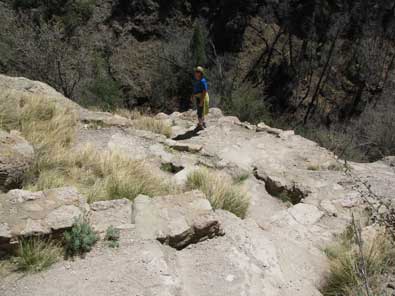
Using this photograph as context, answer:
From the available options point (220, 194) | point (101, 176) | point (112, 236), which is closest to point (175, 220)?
point (112, 236)

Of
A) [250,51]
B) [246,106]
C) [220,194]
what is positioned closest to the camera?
[220,194]

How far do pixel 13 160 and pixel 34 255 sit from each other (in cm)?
118

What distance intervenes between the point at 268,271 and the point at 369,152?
41.2 ft

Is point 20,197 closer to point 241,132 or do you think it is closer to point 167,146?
Answer: point 167,146

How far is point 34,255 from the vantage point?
260 cm

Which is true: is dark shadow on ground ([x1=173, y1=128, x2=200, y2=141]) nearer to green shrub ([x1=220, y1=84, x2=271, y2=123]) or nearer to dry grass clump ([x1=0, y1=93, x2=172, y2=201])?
dry grass clump ([x1=0, y1=93, x2=172, y2=201])

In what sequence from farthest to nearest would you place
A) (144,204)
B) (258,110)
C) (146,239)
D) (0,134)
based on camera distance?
1. (258,110)
2. (0,134)
3. (144,204)
4. (146,239)

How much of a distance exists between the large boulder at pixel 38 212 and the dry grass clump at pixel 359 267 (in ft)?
7.29

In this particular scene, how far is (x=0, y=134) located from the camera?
141 inches

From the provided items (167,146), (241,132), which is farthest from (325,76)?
(167,146)

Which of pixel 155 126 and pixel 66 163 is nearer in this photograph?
pixel 66 163

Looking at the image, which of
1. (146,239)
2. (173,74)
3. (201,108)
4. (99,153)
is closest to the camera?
(146,239)

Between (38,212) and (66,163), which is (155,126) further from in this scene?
(38,212)

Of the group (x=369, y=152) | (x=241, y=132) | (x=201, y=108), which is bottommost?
(x=369, y=152)
